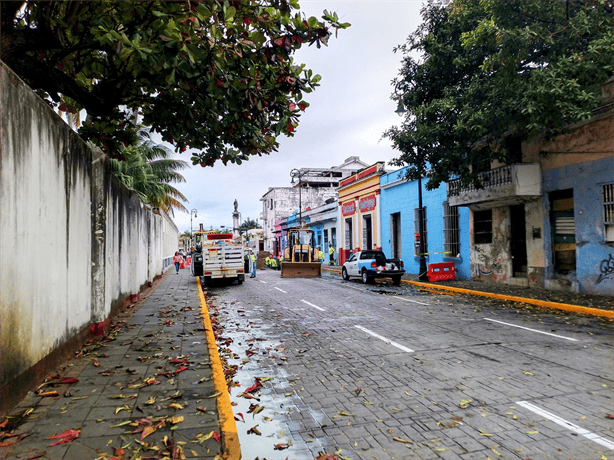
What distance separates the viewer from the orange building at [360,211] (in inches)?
1165

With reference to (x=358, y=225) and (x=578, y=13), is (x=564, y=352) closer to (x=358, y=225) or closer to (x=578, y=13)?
(x=578, y=13)

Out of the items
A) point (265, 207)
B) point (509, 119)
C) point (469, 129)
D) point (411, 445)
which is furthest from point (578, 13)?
point (265, 207)

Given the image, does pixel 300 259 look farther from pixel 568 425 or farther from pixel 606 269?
pixel 568 425

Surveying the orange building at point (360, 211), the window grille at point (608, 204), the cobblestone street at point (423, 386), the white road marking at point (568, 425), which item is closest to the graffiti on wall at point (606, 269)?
the window grille at point (608, 204)

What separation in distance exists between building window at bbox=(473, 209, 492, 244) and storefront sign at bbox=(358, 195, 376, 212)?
10911 mm

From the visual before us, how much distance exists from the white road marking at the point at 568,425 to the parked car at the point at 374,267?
14.6m

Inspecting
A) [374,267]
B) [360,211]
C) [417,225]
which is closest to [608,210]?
[374,267]

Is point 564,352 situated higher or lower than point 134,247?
lower

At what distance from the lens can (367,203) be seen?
31.0 m

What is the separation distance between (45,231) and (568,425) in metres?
5.96

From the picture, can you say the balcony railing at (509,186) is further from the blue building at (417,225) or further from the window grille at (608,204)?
the blue building at (417,225)

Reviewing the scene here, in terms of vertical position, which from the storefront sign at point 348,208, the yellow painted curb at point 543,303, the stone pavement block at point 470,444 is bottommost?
the yellow painted curb at point 543,303

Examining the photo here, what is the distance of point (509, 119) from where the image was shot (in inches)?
497

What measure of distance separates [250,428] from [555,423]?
9.80 ft
